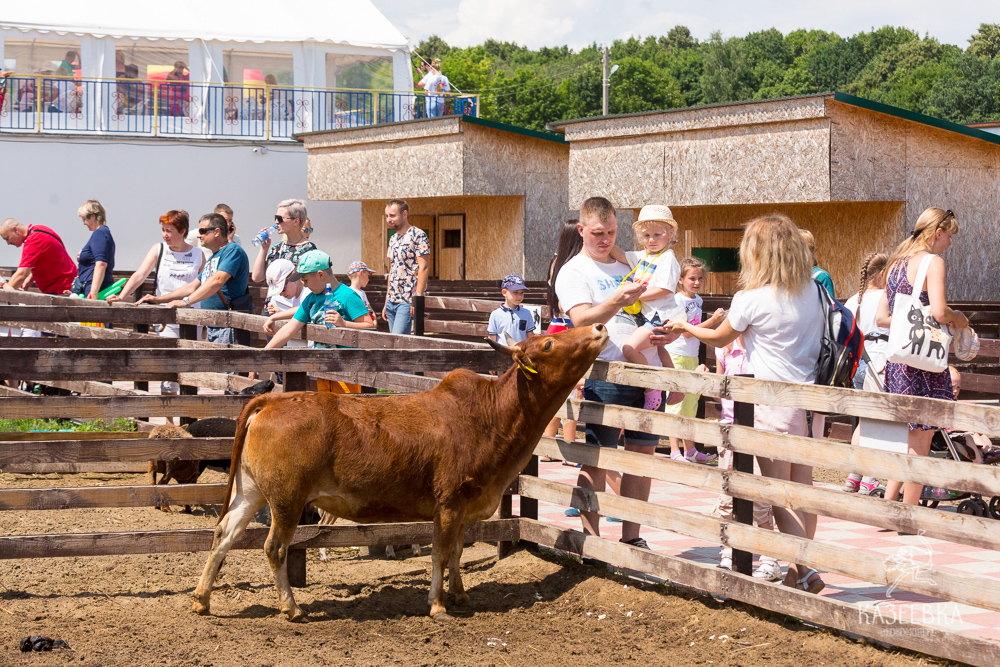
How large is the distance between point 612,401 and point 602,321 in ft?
1.59

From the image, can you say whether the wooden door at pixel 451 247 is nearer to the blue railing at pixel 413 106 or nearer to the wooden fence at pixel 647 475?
the blue railing at pixel 413 106

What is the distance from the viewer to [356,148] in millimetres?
24031

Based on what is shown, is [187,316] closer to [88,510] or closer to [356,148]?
[88,510]

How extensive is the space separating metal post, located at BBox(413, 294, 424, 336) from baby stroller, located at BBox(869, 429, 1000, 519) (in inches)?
206

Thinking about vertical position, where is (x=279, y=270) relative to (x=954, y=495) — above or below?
above

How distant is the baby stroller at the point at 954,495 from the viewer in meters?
6.63

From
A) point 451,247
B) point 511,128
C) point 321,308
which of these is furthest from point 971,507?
point 451,247

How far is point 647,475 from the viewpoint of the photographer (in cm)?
530

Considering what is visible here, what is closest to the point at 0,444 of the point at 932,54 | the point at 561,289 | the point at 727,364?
the point at 561,289

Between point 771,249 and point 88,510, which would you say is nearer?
point 771,249

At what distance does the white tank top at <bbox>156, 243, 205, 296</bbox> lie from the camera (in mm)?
10023

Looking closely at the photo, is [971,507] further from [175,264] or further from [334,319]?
[175,264]

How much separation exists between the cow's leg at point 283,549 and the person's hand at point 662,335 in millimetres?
1985

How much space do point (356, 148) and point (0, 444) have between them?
770 inches
